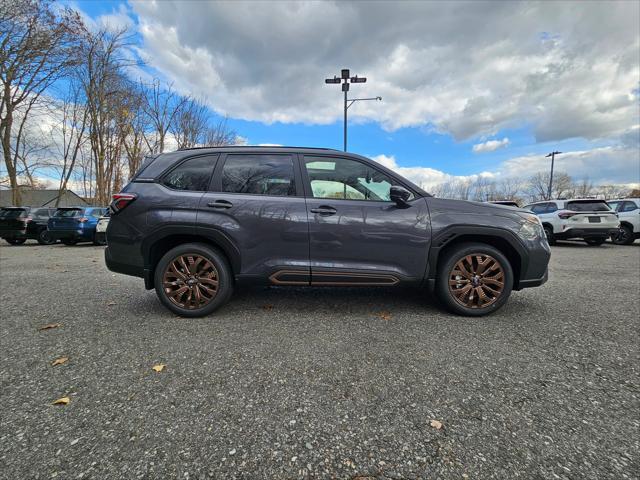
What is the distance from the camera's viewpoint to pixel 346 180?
10.9ft

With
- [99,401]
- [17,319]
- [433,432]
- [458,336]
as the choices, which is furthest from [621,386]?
[17,319]

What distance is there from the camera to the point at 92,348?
254 centimetres

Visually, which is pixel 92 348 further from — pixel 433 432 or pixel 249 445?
pixel 433 432

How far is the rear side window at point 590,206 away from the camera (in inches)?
392

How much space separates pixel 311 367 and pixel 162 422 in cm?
99

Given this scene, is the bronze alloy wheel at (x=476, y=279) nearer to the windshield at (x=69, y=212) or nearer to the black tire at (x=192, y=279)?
the black tire at (x=192, y=279)

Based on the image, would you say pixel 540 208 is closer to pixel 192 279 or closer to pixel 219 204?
pixel 219 204

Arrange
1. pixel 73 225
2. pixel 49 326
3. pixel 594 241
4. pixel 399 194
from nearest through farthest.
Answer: pixel 49 326 < pixel 399 194 < pixel 594 241 < pixel 73 225

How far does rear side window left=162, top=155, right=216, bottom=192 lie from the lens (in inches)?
128

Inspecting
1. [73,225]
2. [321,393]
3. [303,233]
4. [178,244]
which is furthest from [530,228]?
[73,225]

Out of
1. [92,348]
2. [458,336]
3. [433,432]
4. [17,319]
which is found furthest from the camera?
[17,319]

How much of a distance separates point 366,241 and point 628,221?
13.6 meters

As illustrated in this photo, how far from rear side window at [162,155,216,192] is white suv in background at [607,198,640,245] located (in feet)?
47.1

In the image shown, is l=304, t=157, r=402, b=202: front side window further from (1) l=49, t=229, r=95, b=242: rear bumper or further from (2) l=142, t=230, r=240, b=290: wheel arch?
(1) l=49, t=229, r=95, b=242: rear bumper
